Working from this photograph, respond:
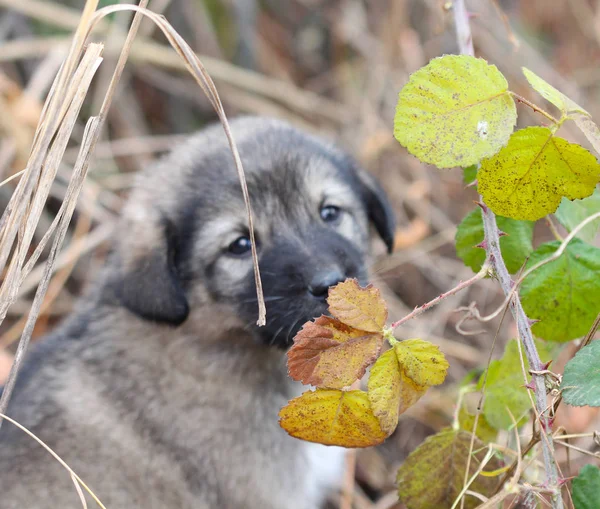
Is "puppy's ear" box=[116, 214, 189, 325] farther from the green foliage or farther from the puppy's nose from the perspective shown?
the green foliage

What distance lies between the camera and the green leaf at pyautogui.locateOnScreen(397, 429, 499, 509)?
5.65 ft

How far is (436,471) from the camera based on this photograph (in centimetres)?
173

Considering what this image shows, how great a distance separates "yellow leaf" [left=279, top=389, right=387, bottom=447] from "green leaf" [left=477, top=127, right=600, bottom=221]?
18.2 inches

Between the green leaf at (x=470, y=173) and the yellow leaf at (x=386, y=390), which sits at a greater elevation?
the green leaf at (x=470, y=173)

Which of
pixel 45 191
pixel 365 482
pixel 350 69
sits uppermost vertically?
pixel 45 191

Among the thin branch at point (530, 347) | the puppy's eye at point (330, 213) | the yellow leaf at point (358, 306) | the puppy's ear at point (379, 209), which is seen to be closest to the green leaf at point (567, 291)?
the thin branch at point (530, 347)

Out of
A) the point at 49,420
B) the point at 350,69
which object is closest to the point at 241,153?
the point at 49,420

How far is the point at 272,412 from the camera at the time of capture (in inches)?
98.3

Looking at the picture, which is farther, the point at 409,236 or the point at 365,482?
the point at 409,236

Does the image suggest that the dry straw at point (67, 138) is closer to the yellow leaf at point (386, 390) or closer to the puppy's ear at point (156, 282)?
the yellow leaf at point (386, 390)

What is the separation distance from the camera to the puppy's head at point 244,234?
2.23m

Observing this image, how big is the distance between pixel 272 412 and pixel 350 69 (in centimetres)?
335

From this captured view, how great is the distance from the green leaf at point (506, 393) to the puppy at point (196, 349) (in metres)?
0.57

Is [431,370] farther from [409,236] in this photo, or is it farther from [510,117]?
[409,236]
